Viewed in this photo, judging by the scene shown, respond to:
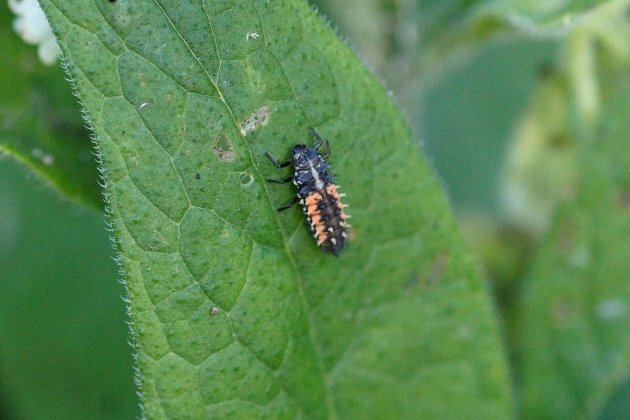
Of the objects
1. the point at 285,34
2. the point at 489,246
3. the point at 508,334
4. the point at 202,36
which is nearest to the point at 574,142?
the point at 489,246

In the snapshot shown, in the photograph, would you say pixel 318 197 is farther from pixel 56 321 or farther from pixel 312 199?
pixel 56 321

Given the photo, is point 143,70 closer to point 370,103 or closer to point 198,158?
point 198,158

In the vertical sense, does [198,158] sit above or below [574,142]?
below

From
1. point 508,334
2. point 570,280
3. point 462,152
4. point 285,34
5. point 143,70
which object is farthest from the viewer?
point 462,152

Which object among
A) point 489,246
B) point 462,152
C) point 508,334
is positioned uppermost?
point 462,152

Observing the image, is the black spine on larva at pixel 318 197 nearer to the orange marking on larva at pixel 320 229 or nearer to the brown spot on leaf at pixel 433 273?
the orange marking on larva at pixel 320 229

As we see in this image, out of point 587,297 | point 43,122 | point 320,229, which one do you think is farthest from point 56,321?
point 587,297
